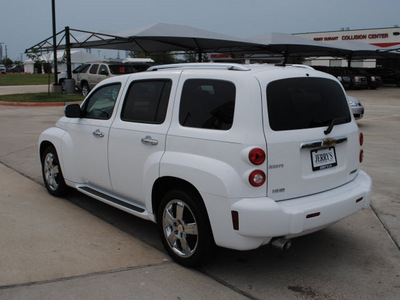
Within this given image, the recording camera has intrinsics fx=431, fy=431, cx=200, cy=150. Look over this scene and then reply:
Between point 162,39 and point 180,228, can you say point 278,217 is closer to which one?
point 180,228

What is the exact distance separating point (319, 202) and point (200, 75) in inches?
57.7

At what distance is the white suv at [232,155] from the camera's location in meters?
3.26

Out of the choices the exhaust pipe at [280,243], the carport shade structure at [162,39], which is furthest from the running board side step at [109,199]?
the carport shade structure at [162,39]

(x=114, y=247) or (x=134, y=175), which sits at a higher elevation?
(x=134, y=175)

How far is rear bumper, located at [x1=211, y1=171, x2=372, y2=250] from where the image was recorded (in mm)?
3197

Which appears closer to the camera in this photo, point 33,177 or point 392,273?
point 392,273

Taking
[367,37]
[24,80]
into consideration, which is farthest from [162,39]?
[367,37]

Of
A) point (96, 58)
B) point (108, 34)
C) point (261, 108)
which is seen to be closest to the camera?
point (261, 108)

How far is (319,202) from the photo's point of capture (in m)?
3.47

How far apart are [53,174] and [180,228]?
2636 millimetres

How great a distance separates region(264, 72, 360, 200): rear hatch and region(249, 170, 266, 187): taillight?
0.06m

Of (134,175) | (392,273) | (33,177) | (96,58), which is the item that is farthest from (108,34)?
(96,58)

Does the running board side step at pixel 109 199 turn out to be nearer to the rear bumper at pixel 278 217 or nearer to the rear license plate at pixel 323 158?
the rear bumper at pixel 278 217

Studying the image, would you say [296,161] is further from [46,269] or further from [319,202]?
[46,269]
